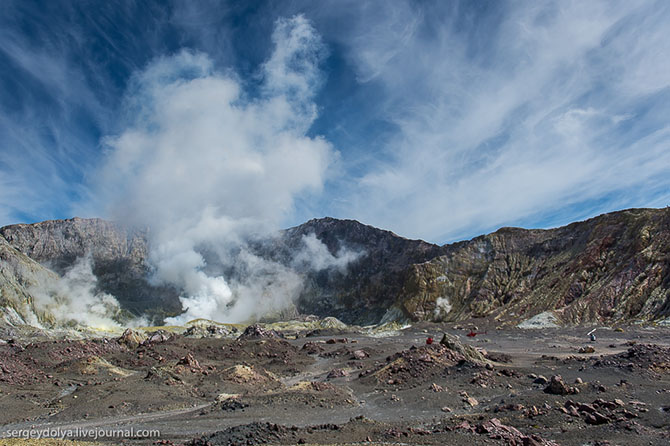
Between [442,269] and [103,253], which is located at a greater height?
[103,253]

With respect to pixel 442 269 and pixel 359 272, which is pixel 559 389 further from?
pixel 359 272

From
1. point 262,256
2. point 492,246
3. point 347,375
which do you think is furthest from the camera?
point 262,256

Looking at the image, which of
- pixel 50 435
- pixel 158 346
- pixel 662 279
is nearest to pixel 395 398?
pixel 50 435

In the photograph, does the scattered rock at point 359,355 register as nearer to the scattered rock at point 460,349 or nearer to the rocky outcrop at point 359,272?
the scattered rock at point 460,349

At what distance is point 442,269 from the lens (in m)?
108

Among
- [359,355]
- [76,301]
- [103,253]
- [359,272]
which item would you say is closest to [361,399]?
[359,355]

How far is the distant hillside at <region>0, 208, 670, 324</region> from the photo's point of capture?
65.6m

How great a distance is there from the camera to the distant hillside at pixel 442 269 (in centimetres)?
6556

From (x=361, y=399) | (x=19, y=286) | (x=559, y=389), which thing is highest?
(x=19, y=286)

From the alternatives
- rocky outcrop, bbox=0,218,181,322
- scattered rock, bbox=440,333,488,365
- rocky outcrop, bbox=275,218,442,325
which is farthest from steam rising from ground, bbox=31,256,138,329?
scattered rock, bbox=440,333,488,365

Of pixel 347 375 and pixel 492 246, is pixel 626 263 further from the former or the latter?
pixel 347 375

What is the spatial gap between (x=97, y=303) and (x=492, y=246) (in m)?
121


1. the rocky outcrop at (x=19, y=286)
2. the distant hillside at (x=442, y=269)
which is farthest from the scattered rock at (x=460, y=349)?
the rocky outcrop at (x=19, y=286)

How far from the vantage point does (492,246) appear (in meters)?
106
